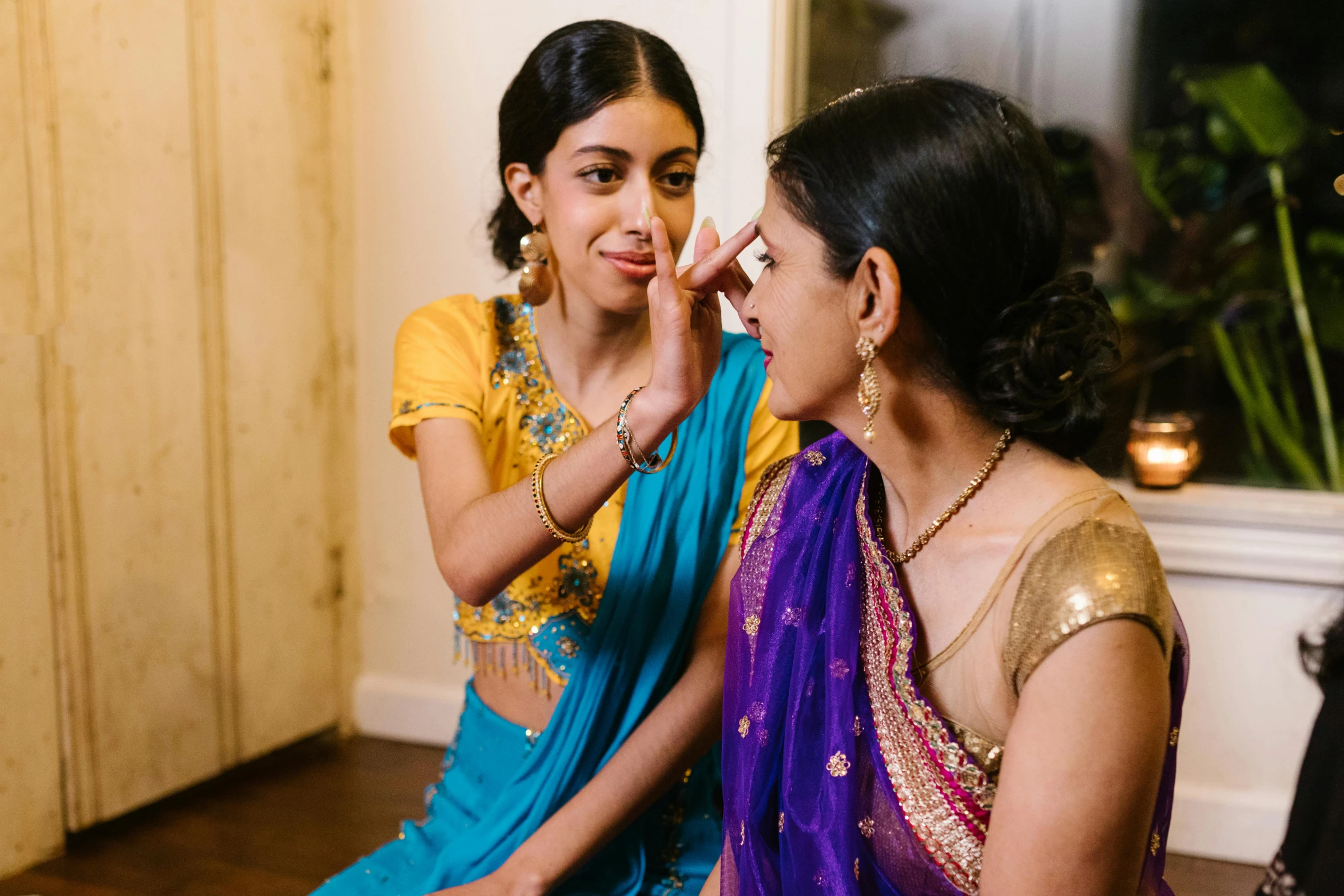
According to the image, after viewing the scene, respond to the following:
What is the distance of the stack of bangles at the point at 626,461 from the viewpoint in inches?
49.1

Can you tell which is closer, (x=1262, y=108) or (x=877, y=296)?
(x=877, y=296)

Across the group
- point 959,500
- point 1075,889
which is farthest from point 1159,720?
point 959,500

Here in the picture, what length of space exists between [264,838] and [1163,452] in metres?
2.35

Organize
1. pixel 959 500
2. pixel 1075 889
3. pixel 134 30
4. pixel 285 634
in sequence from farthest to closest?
pixel 285 634, pixel 134 30, pixel 959 500, pixel 1075 889

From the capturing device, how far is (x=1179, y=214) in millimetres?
2760

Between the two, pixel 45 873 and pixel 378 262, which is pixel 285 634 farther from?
pixel 378 262

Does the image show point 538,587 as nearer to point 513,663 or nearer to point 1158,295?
point 513,663

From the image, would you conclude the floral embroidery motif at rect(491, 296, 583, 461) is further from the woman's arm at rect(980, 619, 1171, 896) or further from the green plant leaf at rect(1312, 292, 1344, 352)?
the green plant leaf at rect(1312, 292, 1344, 352)

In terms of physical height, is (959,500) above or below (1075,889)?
above

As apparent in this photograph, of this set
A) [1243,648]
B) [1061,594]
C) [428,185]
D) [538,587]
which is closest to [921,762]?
[1061,594]

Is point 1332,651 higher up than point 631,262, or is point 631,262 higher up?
point 631,262

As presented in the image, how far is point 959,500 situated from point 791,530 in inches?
9.2

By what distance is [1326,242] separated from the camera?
8.77 ft

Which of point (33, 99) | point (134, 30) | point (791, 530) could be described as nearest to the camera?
point (791, 530)
